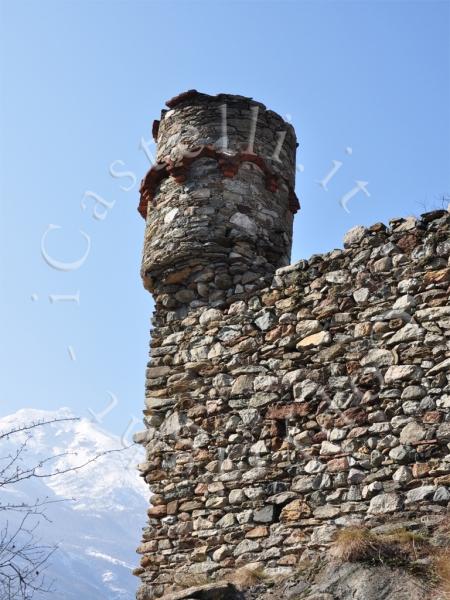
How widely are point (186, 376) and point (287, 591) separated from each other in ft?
7.57

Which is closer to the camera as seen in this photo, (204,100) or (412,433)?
(412,433)

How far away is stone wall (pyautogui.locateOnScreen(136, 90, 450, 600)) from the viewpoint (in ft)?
17.2

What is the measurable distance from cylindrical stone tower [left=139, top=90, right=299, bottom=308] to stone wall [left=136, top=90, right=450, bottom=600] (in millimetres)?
281

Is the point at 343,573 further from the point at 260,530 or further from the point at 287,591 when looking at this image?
the point at 260,530

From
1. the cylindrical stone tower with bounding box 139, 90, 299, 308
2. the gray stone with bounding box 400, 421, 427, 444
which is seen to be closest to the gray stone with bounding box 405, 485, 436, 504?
the gray stone with bounding box 400, 421, 427, 444

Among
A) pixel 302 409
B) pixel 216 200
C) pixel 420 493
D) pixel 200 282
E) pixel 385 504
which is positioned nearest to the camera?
pixel 420 493

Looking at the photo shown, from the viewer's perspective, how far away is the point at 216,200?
7.16 meters

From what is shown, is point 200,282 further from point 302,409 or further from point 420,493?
point 420,493

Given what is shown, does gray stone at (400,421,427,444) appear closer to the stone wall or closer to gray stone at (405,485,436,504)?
the stone wall

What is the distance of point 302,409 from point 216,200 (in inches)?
98.6

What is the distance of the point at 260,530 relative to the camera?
5582 millimetres

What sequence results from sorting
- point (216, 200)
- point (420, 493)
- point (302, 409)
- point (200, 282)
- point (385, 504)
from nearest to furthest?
point (420, 493), point (385, 504), point (302, 409), point (200, 282), point (216, 200)

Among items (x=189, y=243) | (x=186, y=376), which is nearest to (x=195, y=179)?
(x=189, y=243)

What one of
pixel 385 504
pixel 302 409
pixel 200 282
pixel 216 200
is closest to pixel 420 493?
pixel 385 504
